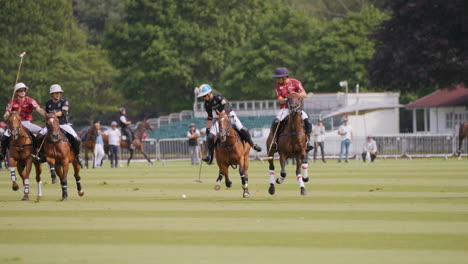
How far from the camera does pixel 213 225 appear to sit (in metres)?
13.8

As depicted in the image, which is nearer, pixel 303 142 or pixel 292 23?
pixel 303 142

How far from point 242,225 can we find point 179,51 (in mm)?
67324

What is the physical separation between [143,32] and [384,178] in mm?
56261

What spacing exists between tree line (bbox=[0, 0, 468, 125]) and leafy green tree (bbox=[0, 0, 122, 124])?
0.28 feet

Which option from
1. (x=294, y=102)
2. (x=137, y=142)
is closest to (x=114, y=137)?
(x=137, y=142)

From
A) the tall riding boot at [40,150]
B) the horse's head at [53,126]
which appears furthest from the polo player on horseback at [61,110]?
the tall riding boot at [40,150]

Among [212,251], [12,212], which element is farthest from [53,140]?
[212,251]

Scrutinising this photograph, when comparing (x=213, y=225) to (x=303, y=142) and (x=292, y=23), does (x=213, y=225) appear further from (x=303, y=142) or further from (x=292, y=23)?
(x=292, y=23)

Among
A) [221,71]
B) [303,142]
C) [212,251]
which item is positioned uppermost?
[221,71]

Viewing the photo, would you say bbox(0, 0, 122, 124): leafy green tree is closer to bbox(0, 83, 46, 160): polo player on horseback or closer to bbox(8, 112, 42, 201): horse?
bbox(0, 83, 46, 160): polo player on horseback

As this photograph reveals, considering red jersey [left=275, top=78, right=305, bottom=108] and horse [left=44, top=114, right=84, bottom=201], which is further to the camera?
red jersey [left=275, top=78, right=305, bottom=108]

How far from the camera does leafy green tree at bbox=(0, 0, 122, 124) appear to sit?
7394cm

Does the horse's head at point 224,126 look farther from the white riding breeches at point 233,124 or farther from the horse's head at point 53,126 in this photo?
the horse's head at point 53,126

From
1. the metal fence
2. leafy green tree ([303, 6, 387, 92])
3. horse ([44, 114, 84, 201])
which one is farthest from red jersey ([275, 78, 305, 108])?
leafy green tree ([303, 6, 387, 92])
